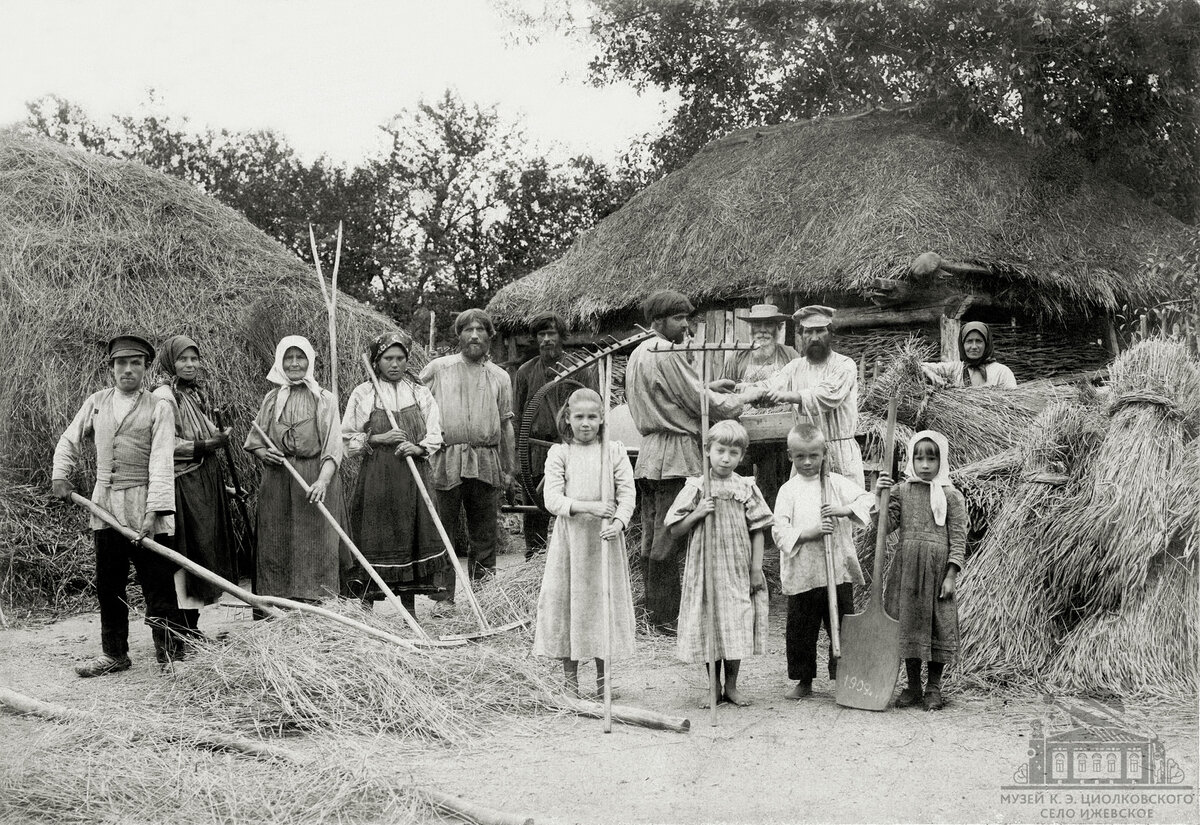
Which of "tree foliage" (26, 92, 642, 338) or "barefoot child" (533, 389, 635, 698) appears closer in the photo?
"barefoot child" (533, 389, 635, 698)

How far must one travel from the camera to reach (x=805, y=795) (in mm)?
3551

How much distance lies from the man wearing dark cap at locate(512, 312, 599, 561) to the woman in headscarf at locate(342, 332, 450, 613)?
4.15 ft

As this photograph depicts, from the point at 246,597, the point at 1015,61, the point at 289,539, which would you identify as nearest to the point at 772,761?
the point at 246,597

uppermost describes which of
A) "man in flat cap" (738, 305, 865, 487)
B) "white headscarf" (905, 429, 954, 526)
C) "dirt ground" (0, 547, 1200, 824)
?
"man in flat cap" (738, 305, 865, 487)

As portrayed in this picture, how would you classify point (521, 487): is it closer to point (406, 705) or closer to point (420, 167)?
point (406, 705)

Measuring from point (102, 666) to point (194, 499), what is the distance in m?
0.96

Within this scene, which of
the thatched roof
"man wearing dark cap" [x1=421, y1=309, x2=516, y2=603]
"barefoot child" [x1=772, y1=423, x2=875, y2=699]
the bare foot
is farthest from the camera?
the thatched roof

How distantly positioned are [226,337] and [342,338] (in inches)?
38.9

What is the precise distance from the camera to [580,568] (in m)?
4.81

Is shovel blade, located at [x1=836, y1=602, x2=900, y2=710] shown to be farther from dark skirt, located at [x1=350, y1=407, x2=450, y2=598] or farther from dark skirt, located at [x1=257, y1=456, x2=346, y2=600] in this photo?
dark skirt, located at [x1=257, y1=456, x2=346, y2=600]

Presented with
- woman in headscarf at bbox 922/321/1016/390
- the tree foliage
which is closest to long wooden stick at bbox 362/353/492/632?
woman in headscarf at bbox 922/321/1016/390

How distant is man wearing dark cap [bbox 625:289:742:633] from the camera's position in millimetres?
5828

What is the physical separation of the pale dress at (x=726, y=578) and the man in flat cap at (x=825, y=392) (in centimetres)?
92

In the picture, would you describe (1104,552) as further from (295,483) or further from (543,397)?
(295,483)
